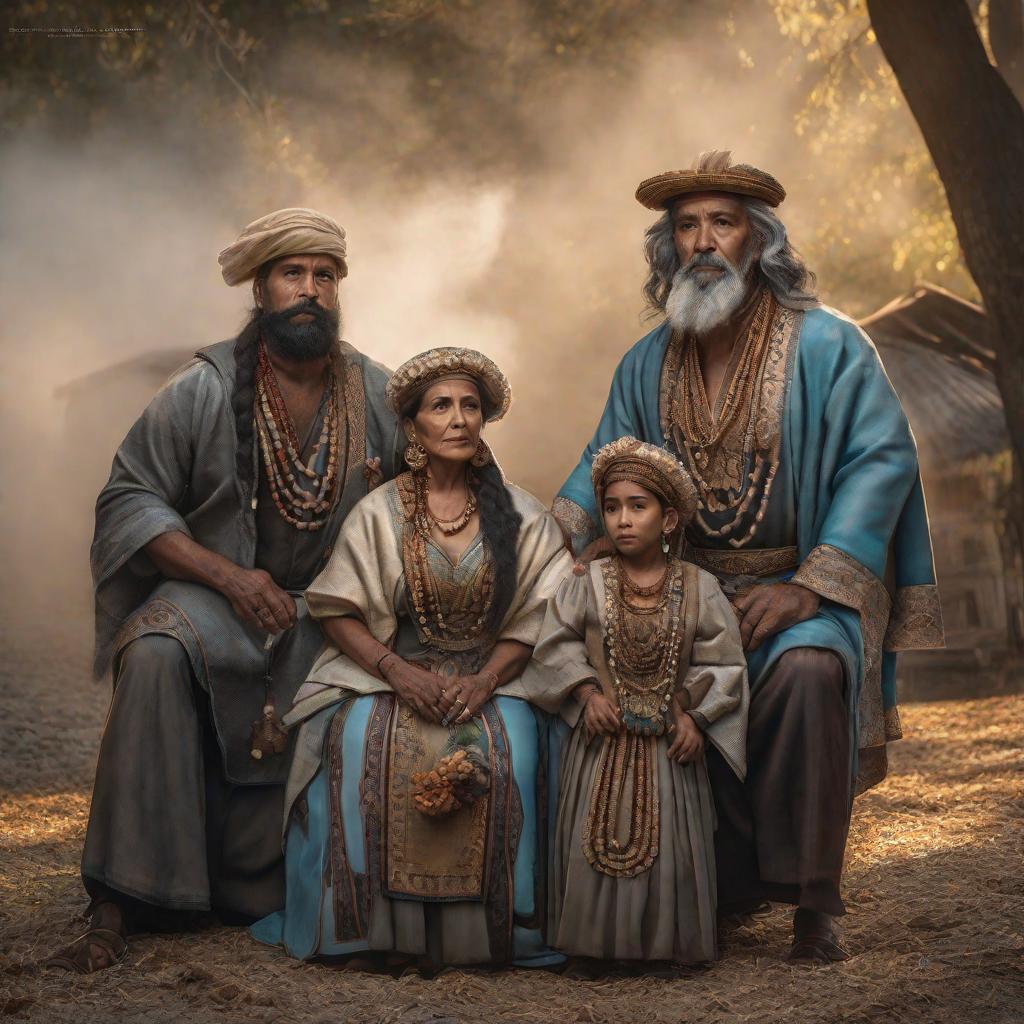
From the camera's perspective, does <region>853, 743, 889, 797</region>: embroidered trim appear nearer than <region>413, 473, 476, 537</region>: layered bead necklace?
No

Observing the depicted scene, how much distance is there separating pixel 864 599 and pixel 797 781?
0.61 m

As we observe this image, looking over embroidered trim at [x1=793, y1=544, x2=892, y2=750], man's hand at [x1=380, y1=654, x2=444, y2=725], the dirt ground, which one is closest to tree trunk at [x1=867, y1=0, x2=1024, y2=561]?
the dirt ground

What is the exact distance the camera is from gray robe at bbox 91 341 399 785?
4746mm

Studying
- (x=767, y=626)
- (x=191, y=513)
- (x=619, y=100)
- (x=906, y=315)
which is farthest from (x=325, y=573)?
(x=619, y=100)

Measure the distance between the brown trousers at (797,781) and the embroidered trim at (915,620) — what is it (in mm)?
490

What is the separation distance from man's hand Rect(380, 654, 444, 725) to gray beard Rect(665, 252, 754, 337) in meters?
1.42

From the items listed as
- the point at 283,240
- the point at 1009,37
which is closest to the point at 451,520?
the point at 283,240

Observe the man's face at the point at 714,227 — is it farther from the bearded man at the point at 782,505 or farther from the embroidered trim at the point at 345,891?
the embroidered trim at the point at 345,891

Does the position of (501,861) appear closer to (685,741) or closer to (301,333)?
(685,741)

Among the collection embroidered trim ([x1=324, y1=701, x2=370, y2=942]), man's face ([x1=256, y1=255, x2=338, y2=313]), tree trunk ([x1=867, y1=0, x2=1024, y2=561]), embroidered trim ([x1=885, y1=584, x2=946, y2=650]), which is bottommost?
embroidered trim ([x1=324, y1=701, x2=370, y2=942])

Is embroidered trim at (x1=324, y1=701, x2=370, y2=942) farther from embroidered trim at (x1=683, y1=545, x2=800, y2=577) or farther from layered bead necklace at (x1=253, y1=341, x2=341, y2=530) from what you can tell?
embroidered trim at (x1=683, y1=545, x2=800, y2=577)

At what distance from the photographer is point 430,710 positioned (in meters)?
4.42

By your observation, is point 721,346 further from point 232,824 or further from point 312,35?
point 312,35

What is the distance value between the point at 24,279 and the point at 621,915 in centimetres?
812
